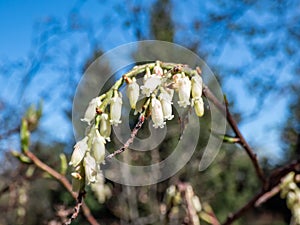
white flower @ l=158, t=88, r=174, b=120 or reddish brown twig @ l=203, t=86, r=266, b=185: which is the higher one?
white flower @ l=158, t=88, r=174, b=120

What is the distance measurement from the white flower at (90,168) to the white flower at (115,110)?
1.8 inches

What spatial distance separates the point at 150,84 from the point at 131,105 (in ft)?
0.11

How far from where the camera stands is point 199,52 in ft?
11.1

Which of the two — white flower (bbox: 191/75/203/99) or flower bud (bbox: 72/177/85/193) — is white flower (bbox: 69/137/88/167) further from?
white flower (bbox: 191/75/203/99)

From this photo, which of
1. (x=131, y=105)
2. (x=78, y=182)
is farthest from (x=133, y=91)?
(x=78, y=182)

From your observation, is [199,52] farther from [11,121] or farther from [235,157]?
[235,157]

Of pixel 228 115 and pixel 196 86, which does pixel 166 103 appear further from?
pixel 228 115

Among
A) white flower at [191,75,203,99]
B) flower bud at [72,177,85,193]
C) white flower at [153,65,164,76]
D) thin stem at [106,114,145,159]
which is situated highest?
white flower at [153,65,164,76]

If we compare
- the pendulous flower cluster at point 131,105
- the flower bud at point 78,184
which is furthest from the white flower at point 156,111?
the flower bud at point 78,184

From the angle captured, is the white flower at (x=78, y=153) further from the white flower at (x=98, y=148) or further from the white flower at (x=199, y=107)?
the white flower at (x=199, y=107)

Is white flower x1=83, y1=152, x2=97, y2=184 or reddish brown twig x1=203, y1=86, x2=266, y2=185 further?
reddish brown twig x1=203, y1=86, x2=266, y2=185

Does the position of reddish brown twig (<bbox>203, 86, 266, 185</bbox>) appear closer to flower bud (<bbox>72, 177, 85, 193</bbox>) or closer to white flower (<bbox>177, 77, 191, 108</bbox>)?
white flower (<bbox>177, 77, 191, 108</bbox>)

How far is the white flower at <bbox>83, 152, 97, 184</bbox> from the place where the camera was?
43cm

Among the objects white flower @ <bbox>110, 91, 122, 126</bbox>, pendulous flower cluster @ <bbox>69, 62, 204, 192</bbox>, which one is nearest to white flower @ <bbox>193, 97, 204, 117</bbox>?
pendulous flower cluster @ <bbox>69, 62, 204, 192</bbox>
